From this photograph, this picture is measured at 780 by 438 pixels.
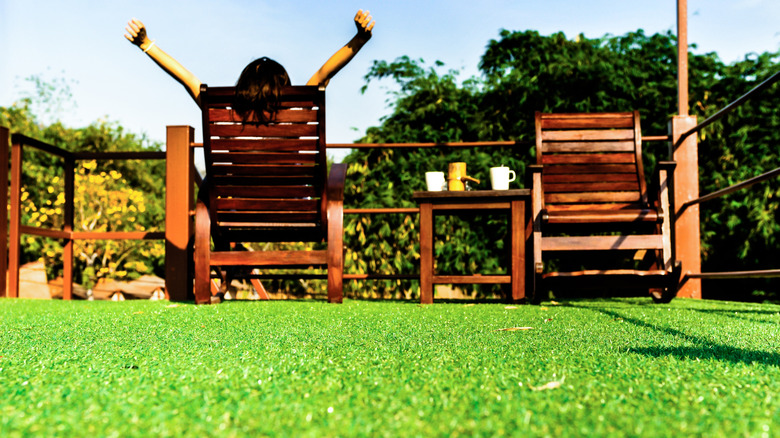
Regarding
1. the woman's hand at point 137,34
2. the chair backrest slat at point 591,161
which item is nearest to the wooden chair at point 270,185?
the woman's hand at point 137,34

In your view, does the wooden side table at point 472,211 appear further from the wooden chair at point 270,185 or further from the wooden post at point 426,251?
the wooden chair at point 270,185

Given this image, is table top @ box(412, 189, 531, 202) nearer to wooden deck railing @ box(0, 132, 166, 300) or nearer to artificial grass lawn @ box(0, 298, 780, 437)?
artificial grass lawn @ box(0, 298, 780, 437)

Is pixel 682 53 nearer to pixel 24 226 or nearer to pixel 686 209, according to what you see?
pixel 686 209

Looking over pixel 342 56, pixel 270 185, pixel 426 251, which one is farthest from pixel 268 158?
pixel 426 251

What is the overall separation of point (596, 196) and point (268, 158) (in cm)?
192

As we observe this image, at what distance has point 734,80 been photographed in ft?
17.4

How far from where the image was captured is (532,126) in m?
5.57

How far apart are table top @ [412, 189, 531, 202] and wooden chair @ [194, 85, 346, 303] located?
474mm

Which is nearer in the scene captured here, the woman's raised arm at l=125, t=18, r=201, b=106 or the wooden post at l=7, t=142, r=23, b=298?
the woman's raised arm at l=125, t=18, r=201, b=106

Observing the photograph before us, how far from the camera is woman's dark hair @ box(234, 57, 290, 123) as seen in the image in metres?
3.07

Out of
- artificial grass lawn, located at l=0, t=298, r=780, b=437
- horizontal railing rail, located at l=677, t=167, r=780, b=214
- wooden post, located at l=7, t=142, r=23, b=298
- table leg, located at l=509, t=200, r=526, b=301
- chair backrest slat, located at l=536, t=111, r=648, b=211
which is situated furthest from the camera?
wooden post, located at l=7, t=142, r=23, b=298

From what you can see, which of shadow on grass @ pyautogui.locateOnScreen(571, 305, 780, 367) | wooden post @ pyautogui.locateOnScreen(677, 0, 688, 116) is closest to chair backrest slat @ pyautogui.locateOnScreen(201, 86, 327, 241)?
shadow on grass @ pyautogui.locateOnScreen(571, 305, 780, 367)

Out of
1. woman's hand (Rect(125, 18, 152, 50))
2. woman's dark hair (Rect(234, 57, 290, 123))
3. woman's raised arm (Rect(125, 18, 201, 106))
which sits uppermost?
woman's hand (Rect(125, 18, 152, 50))

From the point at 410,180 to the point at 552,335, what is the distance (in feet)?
11.3
